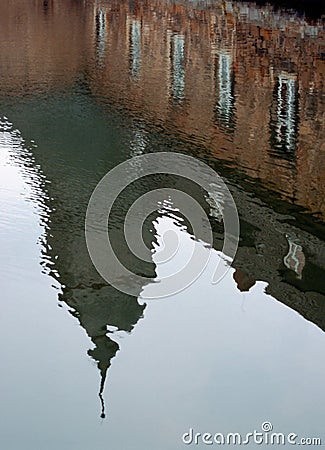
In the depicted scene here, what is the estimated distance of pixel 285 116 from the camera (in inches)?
446

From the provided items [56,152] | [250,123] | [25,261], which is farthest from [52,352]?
[250,123]

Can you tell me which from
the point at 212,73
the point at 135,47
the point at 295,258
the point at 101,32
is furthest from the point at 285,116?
the point at 101,32

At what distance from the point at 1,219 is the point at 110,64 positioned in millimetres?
10013

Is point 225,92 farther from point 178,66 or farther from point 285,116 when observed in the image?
point 178,66

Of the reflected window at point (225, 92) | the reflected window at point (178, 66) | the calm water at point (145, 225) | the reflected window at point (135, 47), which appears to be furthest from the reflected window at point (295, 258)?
the reflected window at point (135, 47)

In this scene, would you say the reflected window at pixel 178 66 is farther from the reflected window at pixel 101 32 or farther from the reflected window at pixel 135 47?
the reflected window at pixel 101 32

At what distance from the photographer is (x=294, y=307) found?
5.86 meters

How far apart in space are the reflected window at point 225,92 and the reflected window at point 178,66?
65 centimetres

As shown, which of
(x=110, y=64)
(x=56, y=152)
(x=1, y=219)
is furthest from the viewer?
(x=110, y=64)

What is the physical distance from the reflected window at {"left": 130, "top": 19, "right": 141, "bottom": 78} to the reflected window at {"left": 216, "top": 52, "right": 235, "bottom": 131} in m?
1.68

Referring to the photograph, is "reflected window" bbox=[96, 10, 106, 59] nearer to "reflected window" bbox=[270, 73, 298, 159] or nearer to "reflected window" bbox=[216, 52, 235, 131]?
"reflected window" bbox=[216, 52, 235, 131]

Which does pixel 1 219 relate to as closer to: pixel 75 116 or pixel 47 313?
pixel 47 313

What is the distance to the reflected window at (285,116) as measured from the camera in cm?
966

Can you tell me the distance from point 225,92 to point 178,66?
12.0 ft
